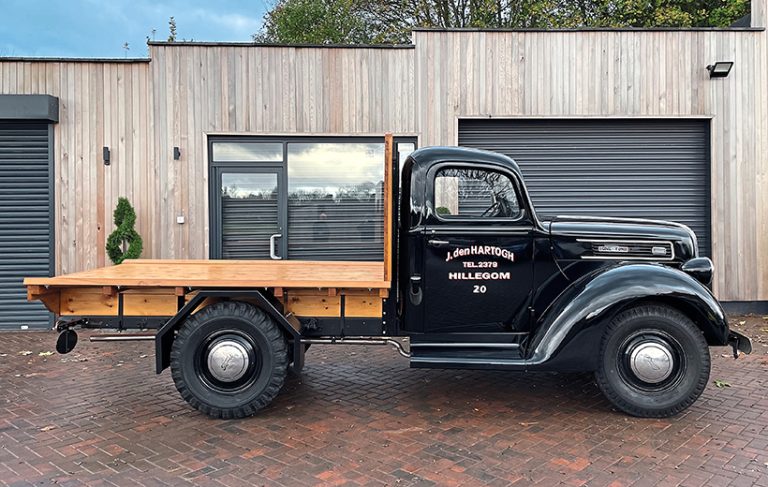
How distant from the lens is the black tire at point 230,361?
439 cm

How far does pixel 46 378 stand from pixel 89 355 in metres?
1.02

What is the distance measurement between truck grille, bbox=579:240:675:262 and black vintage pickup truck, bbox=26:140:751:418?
0.01 meters

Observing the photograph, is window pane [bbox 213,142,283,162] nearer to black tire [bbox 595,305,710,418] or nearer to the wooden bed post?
the wooden bed post

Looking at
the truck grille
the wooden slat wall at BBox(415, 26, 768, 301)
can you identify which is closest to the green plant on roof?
the wooden slat wall at BBox(415, 26, 768, 301)

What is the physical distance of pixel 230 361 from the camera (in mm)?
4363

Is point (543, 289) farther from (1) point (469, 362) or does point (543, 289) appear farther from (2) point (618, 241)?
(1) point (469, 362)

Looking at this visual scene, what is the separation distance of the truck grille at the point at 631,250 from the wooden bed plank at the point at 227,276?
183 cm

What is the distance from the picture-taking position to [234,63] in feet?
28.1

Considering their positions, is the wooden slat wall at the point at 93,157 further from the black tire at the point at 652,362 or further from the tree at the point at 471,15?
the tree at the point at 471,15

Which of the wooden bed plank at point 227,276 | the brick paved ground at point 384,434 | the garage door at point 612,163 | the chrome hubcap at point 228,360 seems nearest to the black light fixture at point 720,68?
the garage door at point 612,163

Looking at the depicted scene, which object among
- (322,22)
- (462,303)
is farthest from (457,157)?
(322,22)

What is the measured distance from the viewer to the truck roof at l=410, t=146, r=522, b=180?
4793mm

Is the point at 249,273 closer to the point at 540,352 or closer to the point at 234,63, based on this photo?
the point at 540,352

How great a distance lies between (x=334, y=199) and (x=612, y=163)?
4.56m
